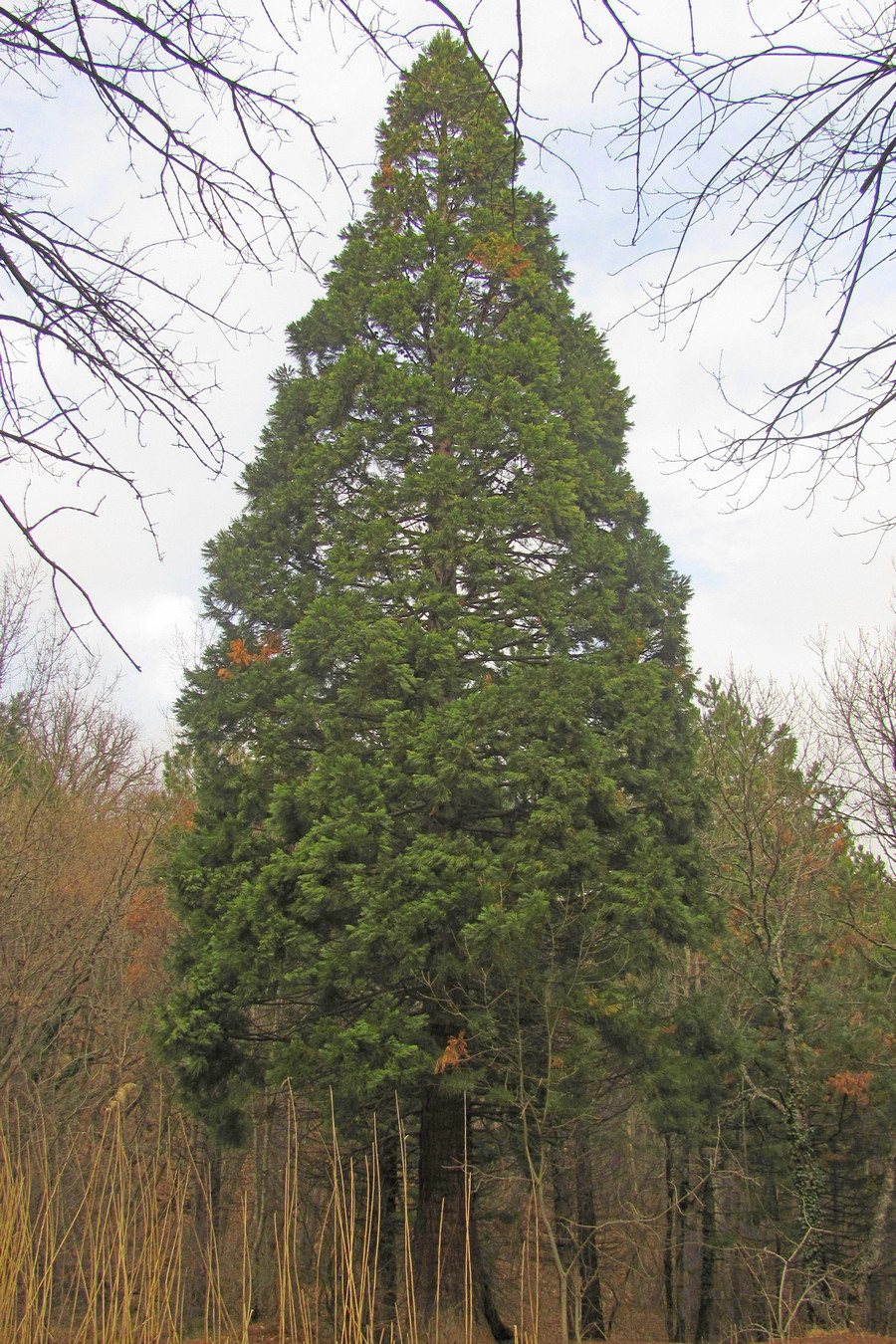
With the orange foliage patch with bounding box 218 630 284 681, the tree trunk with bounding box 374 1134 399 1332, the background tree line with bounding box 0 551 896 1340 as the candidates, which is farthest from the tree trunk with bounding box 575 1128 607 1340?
the orange foliage patch with bounding box 218 630 284 681

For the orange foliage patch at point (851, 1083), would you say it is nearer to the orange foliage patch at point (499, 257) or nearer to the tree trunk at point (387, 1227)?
the tree trunk at point (387, 1227)

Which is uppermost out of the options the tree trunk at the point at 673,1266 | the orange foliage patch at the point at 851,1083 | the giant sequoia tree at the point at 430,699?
the giant sequoia tree at the point at 430,699

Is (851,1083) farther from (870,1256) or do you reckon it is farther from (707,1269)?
(707,1269)

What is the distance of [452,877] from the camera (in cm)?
714

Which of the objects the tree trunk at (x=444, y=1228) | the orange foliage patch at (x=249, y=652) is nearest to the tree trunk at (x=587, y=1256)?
the tree trunk at (x=444, y=1228)

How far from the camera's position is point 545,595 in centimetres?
845

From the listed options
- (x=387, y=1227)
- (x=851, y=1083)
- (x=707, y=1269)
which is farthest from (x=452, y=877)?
(x=707, y=1269)

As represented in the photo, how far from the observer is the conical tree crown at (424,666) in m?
7.21

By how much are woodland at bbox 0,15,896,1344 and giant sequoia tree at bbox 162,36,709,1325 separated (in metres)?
0.04

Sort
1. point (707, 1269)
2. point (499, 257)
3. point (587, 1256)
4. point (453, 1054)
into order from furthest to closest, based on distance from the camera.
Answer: point (707, 1269) → point (587, 1256) → point (499, 257) → point (453, 1054)

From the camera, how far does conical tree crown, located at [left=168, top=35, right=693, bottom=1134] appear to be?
23.7 ft

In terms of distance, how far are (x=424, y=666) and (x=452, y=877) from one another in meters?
1.88

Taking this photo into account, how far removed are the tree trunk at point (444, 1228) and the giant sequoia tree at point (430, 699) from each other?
0.08 feet

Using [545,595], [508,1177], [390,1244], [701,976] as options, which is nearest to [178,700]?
[545,595]
